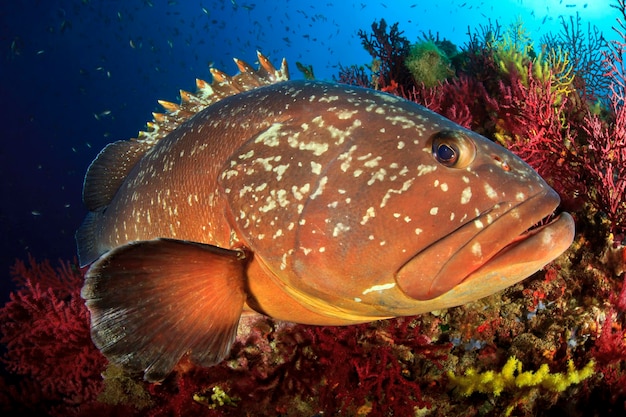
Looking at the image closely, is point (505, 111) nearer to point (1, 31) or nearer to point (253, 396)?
point (253, 396)

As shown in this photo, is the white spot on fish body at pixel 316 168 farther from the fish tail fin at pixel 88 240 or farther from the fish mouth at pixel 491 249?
A: the fish tail fin at pixel 88 240

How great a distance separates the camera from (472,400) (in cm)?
307

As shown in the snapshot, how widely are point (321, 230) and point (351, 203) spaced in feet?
0.64

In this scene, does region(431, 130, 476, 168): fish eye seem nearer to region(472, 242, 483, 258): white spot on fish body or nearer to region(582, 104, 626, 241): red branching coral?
region(472, 242, 483, 258): white spot on fish body

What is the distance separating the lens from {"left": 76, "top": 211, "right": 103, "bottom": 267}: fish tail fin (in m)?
3.57

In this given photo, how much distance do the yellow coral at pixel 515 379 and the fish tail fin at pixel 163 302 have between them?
2086mm

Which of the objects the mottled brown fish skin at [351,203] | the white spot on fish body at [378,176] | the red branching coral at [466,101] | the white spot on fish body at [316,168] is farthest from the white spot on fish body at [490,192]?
the red branching coral at [466,101]

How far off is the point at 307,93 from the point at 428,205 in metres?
1.10

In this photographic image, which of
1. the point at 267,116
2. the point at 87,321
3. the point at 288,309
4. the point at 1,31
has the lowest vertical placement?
the point at 87,321

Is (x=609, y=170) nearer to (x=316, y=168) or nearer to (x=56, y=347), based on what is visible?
(x=316, y=168)

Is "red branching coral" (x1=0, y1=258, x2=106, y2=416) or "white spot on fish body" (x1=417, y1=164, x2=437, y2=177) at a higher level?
"white spot on fish body" (x1=417, y1=164, x2=437, y2=177)

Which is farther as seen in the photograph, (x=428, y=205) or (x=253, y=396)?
(x=253, y=396)

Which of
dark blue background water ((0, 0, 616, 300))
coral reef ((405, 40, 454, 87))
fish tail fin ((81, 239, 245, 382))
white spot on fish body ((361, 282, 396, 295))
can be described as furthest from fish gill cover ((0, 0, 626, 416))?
dark blue background water ((0, 0, 616, 300))

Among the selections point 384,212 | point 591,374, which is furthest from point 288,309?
point 591,374
